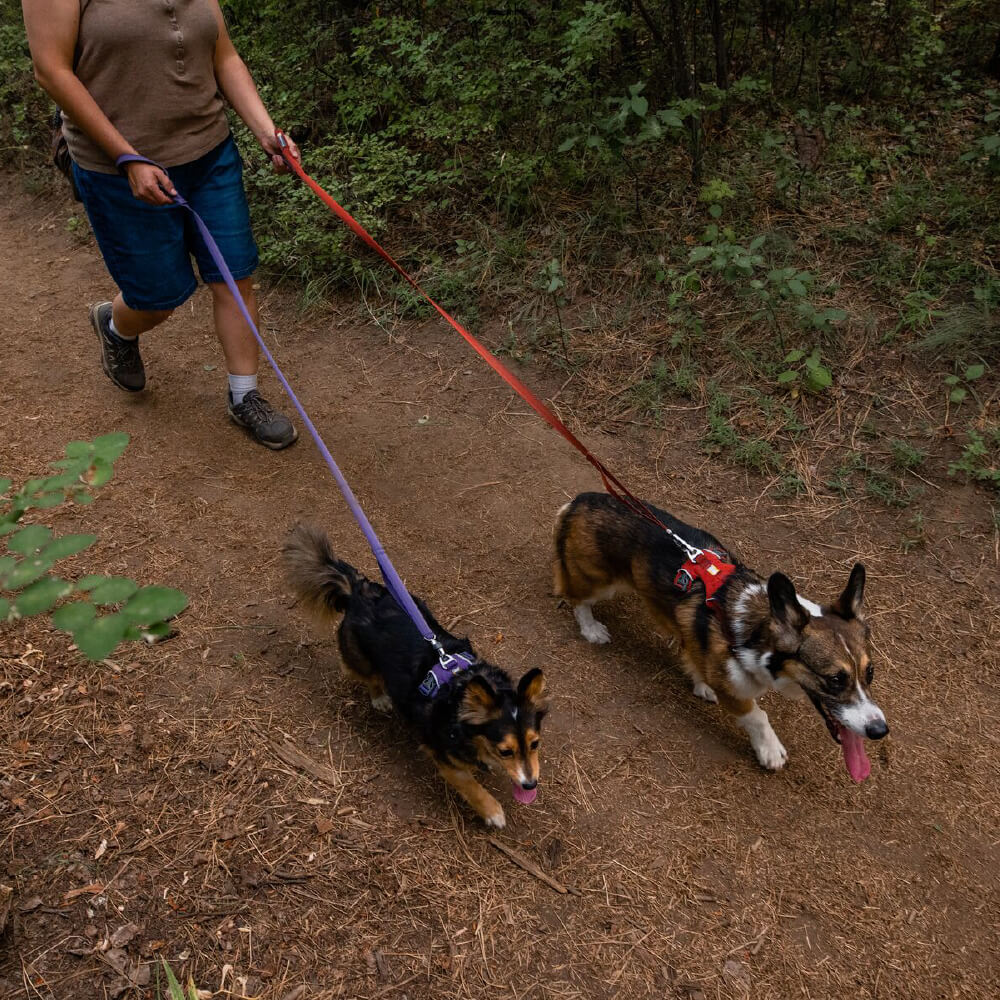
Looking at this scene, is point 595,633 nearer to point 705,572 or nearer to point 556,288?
point 705,572

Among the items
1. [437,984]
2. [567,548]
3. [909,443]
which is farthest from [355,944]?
[909,443]

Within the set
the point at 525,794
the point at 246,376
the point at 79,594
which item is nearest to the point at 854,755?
the point at 525,794

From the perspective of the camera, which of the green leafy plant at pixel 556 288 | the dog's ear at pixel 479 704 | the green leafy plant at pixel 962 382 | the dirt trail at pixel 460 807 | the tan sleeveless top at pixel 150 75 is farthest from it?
the green leafy plant at pixel 556 288

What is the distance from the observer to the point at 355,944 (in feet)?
8.61

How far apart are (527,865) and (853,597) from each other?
160cm

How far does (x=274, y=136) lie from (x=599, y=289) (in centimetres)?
270

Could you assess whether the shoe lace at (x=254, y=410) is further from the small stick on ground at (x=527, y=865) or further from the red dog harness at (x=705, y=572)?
the small stick on ground at (x=527, y=865)

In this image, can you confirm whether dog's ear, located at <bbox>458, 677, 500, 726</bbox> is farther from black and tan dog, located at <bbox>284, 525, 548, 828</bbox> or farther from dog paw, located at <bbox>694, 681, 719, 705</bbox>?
dog paw, located at <bbox>694, 681, 719, 705</bbox>

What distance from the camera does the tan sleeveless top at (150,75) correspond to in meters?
3.76

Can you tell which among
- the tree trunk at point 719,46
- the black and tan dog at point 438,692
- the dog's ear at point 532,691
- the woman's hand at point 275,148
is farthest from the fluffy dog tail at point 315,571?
the tree trunk at point 719,46

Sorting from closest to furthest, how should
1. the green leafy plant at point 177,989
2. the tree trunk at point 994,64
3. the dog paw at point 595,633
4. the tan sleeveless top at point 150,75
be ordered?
the green leafy plant at point 177,989
the tan sleeveless top at point 150,75
the dog paw at point 595,633
the tree trunk at point 994,64

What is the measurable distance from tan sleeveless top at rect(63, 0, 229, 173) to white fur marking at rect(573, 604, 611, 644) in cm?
307

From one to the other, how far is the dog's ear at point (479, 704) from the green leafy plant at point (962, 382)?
3.74 m

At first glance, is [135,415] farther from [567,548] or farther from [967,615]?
[967,615]
